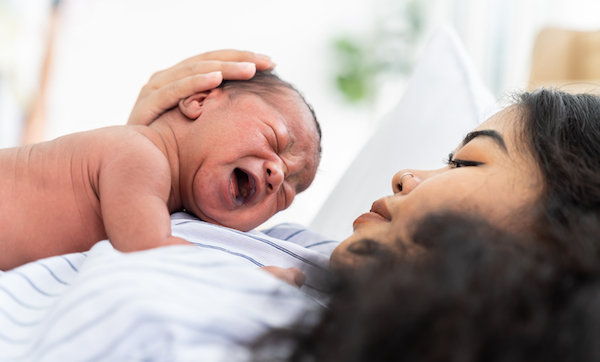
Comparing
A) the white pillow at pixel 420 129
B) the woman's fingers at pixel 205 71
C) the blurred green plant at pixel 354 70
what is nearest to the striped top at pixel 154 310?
the woman's fingers at pixel 205 71

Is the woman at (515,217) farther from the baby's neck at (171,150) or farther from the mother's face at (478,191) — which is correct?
the baby's neck at (171,150)

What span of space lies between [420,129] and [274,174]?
594 millimetres

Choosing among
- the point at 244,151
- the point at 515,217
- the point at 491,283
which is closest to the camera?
the point at 491,283

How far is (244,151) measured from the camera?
106 cm

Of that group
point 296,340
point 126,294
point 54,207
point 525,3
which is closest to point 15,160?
point 54,207

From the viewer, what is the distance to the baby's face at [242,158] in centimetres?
105

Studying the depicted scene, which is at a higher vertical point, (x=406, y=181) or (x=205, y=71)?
(x=205, y=71)

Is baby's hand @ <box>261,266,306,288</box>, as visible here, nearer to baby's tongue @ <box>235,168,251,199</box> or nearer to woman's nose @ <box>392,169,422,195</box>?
woman's nose @ <box>392,169,422,195</box>

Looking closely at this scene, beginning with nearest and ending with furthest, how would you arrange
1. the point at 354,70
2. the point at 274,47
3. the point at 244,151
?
the point at 244,151
the point at 354,70
the point at 274,47

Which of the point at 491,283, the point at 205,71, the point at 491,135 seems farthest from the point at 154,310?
the point at 205,71

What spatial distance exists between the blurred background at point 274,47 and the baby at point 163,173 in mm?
2686

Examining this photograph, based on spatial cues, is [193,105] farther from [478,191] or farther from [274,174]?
[478,191]

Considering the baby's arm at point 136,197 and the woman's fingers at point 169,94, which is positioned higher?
the woman's fingers at point 169,94

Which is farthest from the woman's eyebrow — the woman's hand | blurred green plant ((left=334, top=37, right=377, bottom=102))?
blurred green plant ((left=334, top=37, right=377, bottom=102))
